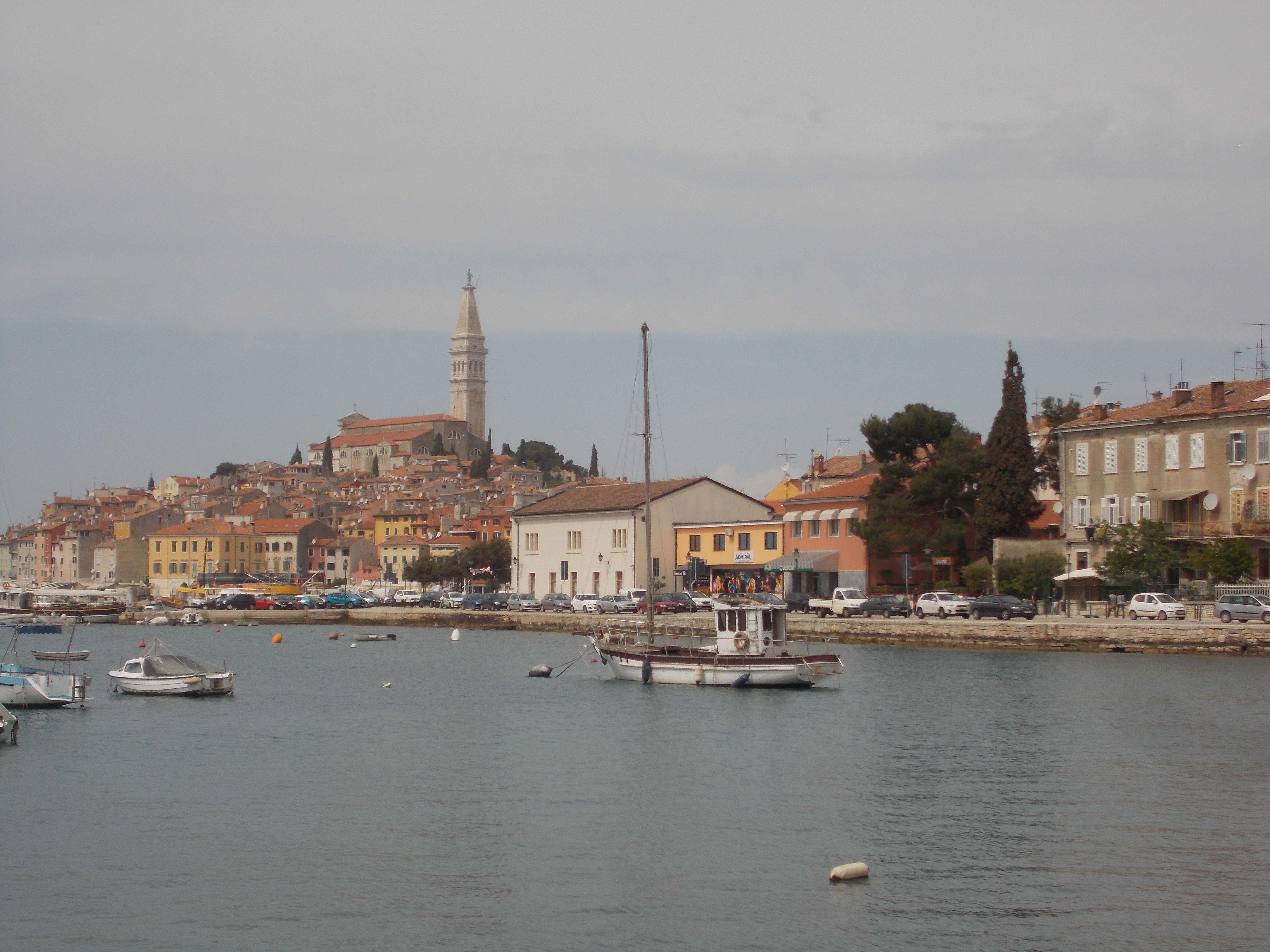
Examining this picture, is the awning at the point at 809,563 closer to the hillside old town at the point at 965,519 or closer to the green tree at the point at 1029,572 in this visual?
the hillside old town at the point at 965,519

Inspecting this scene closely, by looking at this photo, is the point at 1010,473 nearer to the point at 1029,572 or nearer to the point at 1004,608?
the point at 1029,572

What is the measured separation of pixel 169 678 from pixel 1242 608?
3200 centimetres

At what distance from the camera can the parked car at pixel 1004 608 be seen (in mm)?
51500

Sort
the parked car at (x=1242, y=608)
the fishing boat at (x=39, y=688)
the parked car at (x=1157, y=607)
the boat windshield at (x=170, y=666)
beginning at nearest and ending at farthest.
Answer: the fishing boat at (x=39, y=688) → the boat windshield at (x=170, y=666) → the parked car at (x=1242, y=608) → the parked car at (x=1157, y=607)

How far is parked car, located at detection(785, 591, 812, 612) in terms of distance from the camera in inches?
2447

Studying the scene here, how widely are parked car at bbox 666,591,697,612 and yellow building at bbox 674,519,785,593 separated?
172 inches

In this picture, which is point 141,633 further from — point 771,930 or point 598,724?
point 771,930

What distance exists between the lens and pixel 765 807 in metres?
21.6

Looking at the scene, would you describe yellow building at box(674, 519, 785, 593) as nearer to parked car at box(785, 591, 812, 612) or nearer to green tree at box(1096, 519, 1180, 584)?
parked car at box(785, 591, 812, 612)

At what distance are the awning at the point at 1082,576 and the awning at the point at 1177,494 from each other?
137 inches

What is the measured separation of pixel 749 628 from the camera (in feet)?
126

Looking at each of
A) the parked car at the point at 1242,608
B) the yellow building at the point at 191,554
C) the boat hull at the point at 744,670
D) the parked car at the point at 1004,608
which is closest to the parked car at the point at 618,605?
the parked car at the point at 1004,608

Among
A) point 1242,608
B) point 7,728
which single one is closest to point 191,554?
point 1242,608

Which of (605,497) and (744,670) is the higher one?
(605,497)
